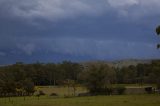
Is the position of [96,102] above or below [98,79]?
below

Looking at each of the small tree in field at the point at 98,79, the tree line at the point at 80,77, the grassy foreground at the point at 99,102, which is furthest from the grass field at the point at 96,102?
the small tree in field at the point at 98,79

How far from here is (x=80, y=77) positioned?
5487 inches

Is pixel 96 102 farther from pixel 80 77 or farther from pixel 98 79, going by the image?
pixel 80 77

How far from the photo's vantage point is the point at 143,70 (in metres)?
190

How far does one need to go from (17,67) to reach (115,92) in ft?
194

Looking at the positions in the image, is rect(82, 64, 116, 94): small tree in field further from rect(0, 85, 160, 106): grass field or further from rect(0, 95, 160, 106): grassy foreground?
rect(0, 95, 160, 106): grassy foreground

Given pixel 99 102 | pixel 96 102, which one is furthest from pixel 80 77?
pixel 99 102

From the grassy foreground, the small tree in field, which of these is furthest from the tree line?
the grassy foreground

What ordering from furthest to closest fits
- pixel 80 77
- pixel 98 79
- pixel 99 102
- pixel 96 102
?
pixel 80 77
pixel 98 79
pixel 96 102
pixel 99 102

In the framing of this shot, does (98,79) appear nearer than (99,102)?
No

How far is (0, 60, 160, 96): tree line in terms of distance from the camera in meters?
133

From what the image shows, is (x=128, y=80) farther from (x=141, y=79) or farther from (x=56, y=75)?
(x=56, y=75)

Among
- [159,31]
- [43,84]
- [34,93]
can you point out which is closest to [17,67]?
[43,84]

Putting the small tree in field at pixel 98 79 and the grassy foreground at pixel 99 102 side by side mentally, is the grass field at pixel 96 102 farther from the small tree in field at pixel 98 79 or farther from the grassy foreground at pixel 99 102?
the small tree in field at pixel 98 79
